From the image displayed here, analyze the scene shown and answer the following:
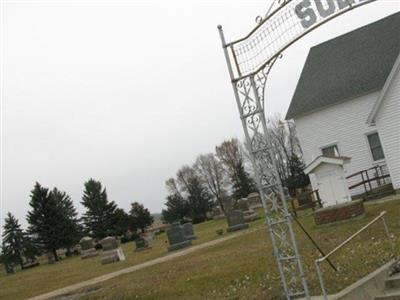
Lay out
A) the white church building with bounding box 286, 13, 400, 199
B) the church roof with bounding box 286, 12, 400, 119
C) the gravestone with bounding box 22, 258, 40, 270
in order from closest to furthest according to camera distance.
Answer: the white church building with bounding box 286, 13, 400, 199 → the church roof with bounding box 286, 12, 400, 119 → the gravestone with bounding box 22, 258, 40, 270

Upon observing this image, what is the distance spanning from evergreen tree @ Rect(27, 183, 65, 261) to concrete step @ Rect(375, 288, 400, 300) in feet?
172

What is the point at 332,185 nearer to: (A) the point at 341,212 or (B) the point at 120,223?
(A) the point at 341,212

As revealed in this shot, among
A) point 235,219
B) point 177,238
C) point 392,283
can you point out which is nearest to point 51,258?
point 235,219

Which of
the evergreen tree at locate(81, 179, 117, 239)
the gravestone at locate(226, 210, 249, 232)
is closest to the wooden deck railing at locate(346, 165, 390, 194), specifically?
the gravestone at locate(226, 210, 249, 232)

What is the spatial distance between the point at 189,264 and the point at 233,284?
5928mm

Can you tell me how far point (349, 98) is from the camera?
97.7 feet

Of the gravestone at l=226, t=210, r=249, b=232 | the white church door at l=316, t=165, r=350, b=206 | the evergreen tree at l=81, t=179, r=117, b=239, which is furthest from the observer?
the evergreen tree at l=81, t=179, r=117, b=239

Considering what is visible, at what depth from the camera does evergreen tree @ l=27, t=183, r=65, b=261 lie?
58281mm

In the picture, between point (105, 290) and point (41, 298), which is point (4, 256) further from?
point (105, 290)

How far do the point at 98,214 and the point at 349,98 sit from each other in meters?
46.8

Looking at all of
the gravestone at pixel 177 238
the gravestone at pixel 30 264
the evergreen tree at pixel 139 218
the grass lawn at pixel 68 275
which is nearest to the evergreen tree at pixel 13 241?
the gravestone at pixel 30 264

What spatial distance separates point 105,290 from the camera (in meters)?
17.1

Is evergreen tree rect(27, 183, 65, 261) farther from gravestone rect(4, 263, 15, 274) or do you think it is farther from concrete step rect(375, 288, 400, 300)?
concrete step rect(375, 288, 400, 300)

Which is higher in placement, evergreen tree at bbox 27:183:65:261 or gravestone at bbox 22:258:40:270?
evergreen tree at bbox 27:183:65:261
